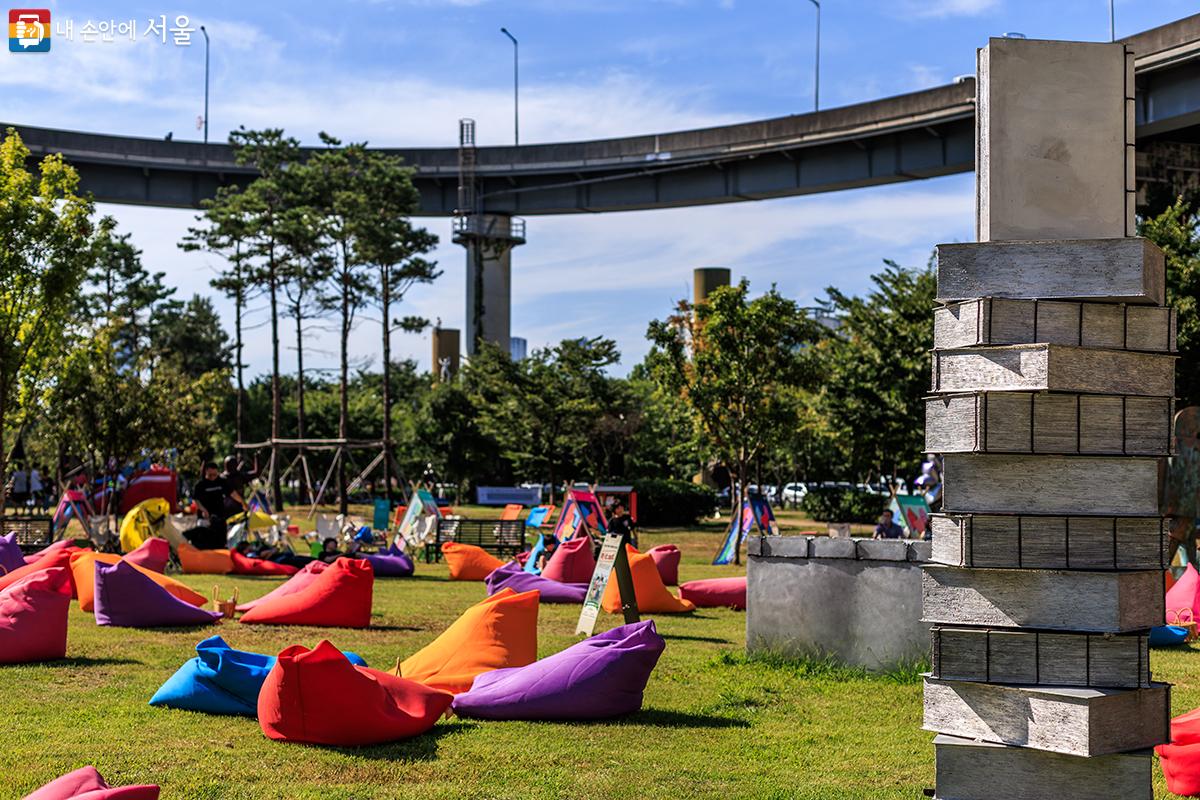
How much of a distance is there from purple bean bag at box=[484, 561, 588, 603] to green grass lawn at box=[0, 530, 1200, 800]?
3.80 metres

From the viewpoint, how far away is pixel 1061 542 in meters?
Result: 5.21

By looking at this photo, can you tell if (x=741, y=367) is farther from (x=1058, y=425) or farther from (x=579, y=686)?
(x=1058, y=425)

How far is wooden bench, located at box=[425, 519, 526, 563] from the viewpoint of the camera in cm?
2608

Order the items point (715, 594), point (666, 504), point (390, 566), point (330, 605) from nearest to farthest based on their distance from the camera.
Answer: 1. point (330, 605)
2. point (715, 594)
3. point (390, 566)
4. point (666, 504)

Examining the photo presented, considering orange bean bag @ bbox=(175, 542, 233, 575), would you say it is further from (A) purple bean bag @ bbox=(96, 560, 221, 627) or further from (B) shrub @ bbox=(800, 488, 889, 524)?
(B) shrub @ bbox=(800, 488, 889, 524)

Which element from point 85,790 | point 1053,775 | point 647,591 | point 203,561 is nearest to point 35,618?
point 85,790

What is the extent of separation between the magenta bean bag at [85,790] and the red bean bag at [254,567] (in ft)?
54.6

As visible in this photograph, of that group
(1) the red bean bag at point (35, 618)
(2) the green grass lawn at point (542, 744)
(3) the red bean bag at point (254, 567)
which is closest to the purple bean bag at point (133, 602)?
(2) the green grass lawn at point (542, 744)

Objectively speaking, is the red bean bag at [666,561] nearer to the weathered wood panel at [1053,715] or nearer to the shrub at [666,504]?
the weathered wood panel at [1053,715]

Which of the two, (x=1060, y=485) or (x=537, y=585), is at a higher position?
(x=1060, y=485)

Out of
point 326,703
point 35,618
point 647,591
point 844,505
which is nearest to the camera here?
point 326,703

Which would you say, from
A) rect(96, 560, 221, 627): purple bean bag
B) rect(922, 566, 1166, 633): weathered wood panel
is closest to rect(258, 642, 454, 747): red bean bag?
rect(922, 566, 1166, 633): weathered wood panel

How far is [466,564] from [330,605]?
23.2ft

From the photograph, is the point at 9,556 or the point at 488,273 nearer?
the point at 9,556
